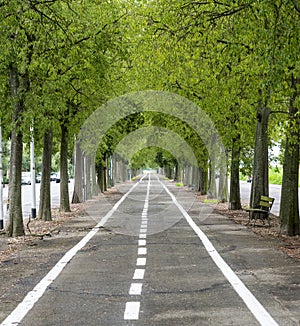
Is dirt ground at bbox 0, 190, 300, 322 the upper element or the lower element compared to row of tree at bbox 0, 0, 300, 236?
lower

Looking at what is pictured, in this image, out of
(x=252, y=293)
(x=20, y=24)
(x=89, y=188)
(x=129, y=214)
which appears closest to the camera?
(x=252, y=293)

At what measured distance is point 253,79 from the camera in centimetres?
1933

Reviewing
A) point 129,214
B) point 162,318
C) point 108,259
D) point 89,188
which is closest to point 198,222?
point 129,214

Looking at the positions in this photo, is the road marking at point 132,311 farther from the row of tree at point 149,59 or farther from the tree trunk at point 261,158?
the tree trunk at point 261,158

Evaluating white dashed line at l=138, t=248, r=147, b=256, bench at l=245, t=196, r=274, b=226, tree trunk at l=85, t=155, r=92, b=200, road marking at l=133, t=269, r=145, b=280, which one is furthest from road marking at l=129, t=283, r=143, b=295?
tree trunk at l=85, t=155, r=92, b=200

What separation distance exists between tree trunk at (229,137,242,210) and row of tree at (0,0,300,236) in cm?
197

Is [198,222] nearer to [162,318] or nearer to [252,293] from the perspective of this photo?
[252,293]

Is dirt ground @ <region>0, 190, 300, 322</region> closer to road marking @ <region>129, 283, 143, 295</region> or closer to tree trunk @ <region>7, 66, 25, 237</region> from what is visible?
tree trunk @ <region>7, 66, 25, 237</region>

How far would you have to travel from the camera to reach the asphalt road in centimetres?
784

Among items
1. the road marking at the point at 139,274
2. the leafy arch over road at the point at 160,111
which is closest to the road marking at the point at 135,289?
the road marking at the point at 139,274

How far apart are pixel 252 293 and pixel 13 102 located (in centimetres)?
995

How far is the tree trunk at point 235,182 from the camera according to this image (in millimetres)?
28922

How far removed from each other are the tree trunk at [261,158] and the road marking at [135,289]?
13.4 m

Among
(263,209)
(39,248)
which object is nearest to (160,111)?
(263,209)
